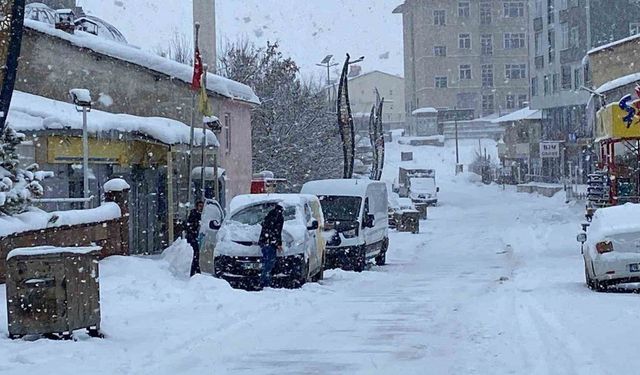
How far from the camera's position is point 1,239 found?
16.6 m

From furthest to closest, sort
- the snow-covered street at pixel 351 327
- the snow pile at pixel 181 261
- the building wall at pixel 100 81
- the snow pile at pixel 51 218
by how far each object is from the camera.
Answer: the building wall at pixel 100 81 < the snow pile at pixel 181 261 < the snow pile at pixel 51 218 < the snow-covered street at pixel 351 327

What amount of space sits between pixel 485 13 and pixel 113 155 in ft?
323

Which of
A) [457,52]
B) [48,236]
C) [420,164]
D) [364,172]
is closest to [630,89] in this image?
[48,236]

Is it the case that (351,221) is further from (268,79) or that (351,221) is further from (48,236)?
(268,79)

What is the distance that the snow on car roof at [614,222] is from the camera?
1744 centimetres

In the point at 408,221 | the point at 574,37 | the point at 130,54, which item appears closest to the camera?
the point at 130,54

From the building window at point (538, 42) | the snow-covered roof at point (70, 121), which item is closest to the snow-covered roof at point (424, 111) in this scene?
the building window at point (538, 42)

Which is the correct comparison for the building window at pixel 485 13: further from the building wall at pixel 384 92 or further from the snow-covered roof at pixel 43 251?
the snow-covered roof at pixel 43 251

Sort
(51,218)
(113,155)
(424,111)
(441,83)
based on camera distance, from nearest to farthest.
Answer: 1. (51,218)
2. (113,155)
3. (424,111)
4. (441,83)

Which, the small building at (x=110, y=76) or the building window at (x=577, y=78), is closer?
the small building at (x=110, y=76)

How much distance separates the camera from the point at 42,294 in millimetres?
11336

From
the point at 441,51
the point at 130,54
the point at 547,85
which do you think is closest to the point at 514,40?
the point at 441,51

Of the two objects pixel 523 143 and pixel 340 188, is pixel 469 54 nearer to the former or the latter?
pixel 523 143

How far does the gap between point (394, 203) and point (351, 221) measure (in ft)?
91.6
